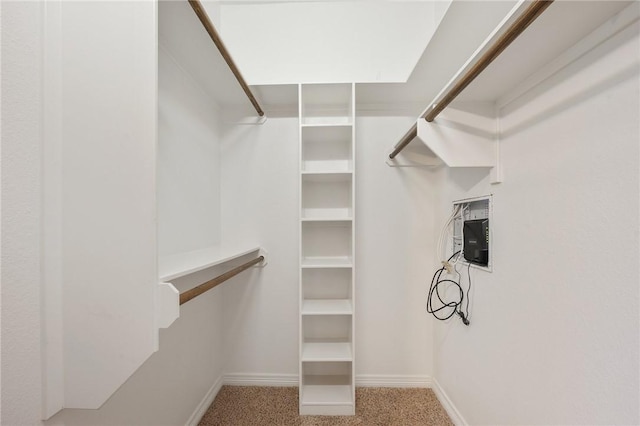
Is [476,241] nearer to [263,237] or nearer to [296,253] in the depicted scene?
[296,253]

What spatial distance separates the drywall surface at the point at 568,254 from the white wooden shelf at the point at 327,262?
28.4 inches

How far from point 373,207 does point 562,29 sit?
1.21 metres

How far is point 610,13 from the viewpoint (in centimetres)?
65

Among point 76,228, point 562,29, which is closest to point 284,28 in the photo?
point 562,29

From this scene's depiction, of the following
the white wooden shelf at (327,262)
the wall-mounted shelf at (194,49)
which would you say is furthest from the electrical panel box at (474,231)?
the wall-mounted shelf at (194,49)

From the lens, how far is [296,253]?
5.87ft

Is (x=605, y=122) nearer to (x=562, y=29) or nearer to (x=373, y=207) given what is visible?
(x=562, y=29)

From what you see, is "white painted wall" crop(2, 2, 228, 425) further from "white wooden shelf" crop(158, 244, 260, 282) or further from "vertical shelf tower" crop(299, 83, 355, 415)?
"vertical shelf tower" crop(299, 83, 355, 415)

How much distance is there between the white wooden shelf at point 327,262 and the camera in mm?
1515

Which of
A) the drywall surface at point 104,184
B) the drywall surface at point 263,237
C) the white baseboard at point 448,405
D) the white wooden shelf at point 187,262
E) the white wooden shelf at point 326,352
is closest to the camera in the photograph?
the drywall surface at point 104,184

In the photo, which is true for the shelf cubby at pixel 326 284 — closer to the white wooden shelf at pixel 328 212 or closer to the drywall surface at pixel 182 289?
the white wooden shelf at pixel 328 212

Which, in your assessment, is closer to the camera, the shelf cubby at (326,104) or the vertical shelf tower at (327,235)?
the shelf cubby at (326,104)

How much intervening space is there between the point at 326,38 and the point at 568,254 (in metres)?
1.74

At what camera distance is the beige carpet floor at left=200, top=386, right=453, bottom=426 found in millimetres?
1452
